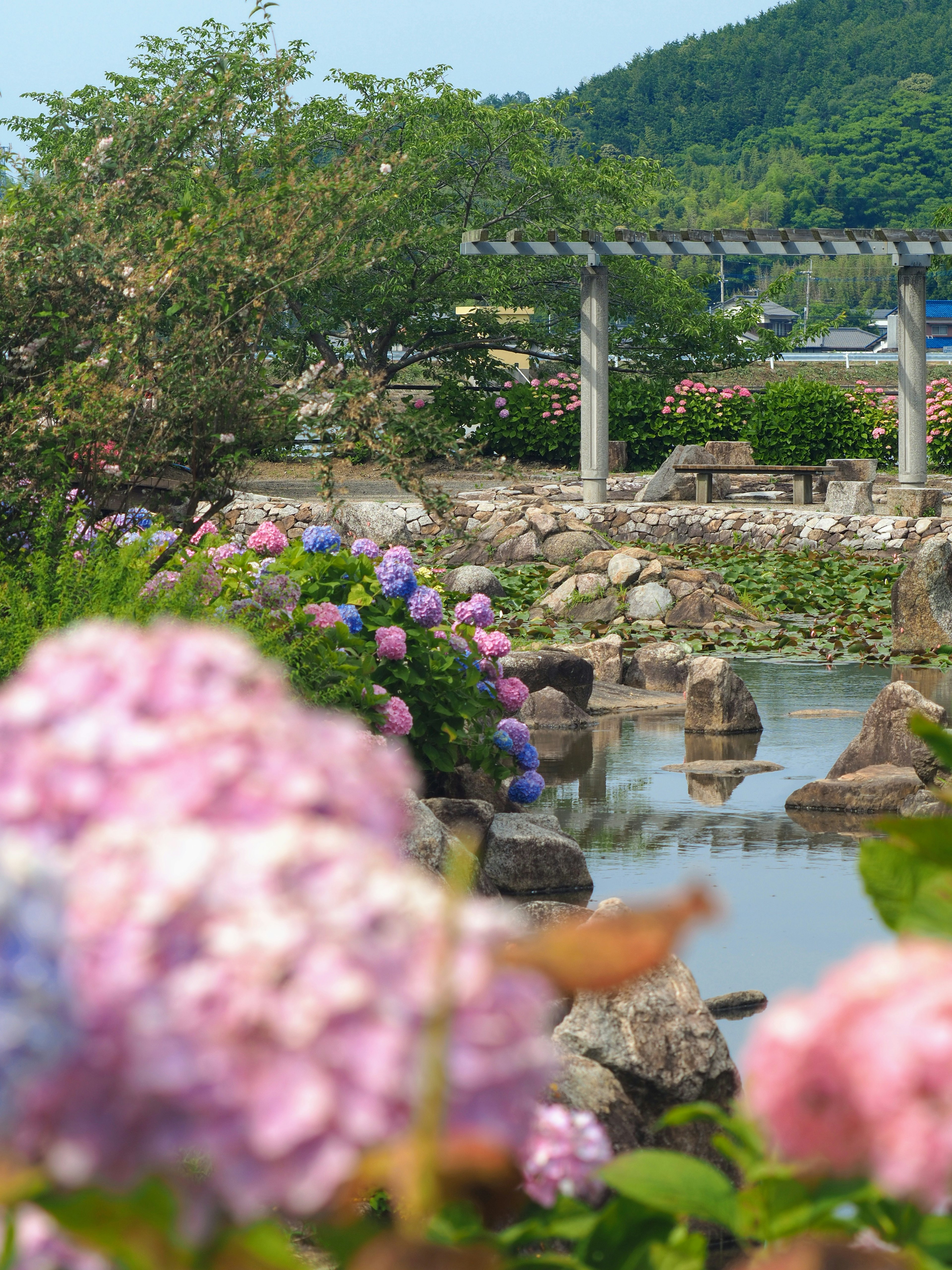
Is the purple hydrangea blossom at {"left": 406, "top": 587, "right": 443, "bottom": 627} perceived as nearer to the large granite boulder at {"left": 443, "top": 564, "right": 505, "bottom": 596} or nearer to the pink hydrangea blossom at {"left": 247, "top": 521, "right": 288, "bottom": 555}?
the pink hydrangea blossom at {"left": 247, "top": 521, "right": 288, "bottom": 555}

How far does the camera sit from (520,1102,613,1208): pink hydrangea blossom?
131 cm

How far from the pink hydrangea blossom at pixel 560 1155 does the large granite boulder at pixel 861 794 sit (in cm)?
562

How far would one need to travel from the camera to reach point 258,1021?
22.2 inches

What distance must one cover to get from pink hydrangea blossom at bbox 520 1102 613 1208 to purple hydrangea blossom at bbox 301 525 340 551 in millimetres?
4527

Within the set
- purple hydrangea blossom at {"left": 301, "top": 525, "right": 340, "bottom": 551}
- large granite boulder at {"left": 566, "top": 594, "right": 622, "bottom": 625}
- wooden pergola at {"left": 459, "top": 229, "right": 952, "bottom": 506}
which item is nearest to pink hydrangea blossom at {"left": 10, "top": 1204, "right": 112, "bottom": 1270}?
purple hydrangea blossom at {"left": 301, "top": 525, "right": 340, "bottom": 551}

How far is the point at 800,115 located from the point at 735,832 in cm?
11307

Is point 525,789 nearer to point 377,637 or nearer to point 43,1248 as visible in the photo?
point 377,637

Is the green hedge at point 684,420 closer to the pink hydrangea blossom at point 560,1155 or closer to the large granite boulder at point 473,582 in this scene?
the large granite boulder at point 473,582

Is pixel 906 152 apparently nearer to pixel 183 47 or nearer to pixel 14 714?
pixel 183 47

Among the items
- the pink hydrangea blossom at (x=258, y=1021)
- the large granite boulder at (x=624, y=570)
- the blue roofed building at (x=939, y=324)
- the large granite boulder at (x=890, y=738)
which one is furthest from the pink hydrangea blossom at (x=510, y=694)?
the blue roofed building at (x=939, y=324)

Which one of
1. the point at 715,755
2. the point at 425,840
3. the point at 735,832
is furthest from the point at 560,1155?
the point at 715,755

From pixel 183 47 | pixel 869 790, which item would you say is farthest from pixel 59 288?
pixel 183 47

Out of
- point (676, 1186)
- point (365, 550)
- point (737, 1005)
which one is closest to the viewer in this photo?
point (676, 1186)

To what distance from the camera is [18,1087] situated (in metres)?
0.55
